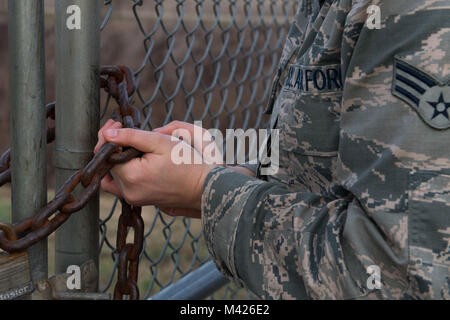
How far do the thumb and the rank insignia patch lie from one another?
0.46 metres

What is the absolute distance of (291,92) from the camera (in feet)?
3.99

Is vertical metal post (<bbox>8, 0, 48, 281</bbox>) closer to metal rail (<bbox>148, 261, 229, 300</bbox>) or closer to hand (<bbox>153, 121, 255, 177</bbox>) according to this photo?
hand (<bbox>153, 121, 255, 177</bbox>)

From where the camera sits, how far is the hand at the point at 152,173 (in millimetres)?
1060

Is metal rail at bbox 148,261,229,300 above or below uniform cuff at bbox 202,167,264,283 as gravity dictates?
below

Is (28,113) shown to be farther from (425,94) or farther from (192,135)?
(425,94)

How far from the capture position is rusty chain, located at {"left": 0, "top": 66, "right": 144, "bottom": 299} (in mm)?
955

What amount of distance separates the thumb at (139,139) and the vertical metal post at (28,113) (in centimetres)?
14

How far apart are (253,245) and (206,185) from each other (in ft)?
0.53

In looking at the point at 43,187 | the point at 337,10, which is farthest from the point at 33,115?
the point at 337,10

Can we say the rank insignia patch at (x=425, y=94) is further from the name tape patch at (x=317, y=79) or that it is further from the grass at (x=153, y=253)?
the grass at (x=153, y=253)

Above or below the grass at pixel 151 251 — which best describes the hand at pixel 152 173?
above

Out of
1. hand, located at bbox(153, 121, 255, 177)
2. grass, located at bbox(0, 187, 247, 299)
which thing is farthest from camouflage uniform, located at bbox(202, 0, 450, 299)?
grass, located at bbox(0, 187, 247, 299)

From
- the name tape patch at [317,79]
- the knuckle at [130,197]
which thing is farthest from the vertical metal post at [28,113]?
the name tape patch at [317,79]
